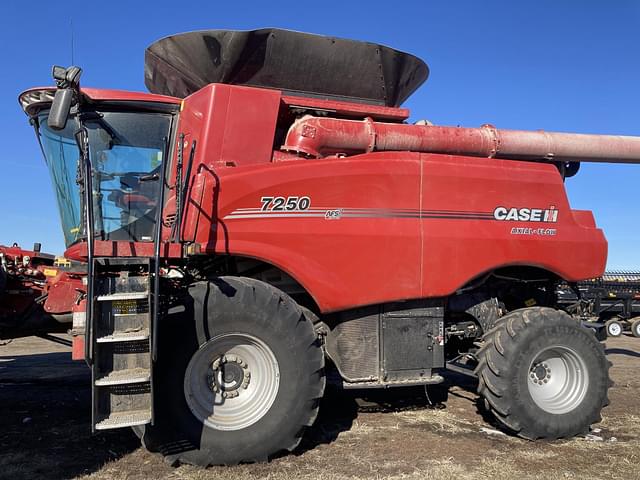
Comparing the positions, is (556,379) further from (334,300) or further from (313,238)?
(313,238)

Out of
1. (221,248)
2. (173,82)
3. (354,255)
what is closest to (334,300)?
(354,255)

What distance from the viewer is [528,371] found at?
4.88 meters

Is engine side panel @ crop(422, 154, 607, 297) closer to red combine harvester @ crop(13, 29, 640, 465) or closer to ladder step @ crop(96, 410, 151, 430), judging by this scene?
red combine harvester @ crop(13, 29, 640, 465)

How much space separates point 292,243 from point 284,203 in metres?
0.33

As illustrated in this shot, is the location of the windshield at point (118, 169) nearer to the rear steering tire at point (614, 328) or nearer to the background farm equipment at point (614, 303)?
the background farm equipment at point (614, 303)

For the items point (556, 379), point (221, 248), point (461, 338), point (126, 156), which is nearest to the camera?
point (221, 248)

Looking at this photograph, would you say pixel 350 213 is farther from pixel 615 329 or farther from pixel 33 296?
pixel 615 329

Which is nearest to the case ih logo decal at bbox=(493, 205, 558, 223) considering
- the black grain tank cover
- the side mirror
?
→ the black grain tank cover

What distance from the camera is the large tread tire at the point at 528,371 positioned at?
15.7ft

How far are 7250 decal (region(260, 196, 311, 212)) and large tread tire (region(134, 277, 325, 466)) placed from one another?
61 centimetres

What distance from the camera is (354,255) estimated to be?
4570 mm

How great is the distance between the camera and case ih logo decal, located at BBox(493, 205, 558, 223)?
5098 millimetres

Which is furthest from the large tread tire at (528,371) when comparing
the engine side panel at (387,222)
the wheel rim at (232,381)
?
the wheel rim at (232,381)

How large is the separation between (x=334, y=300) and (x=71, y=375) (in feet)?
15.5
